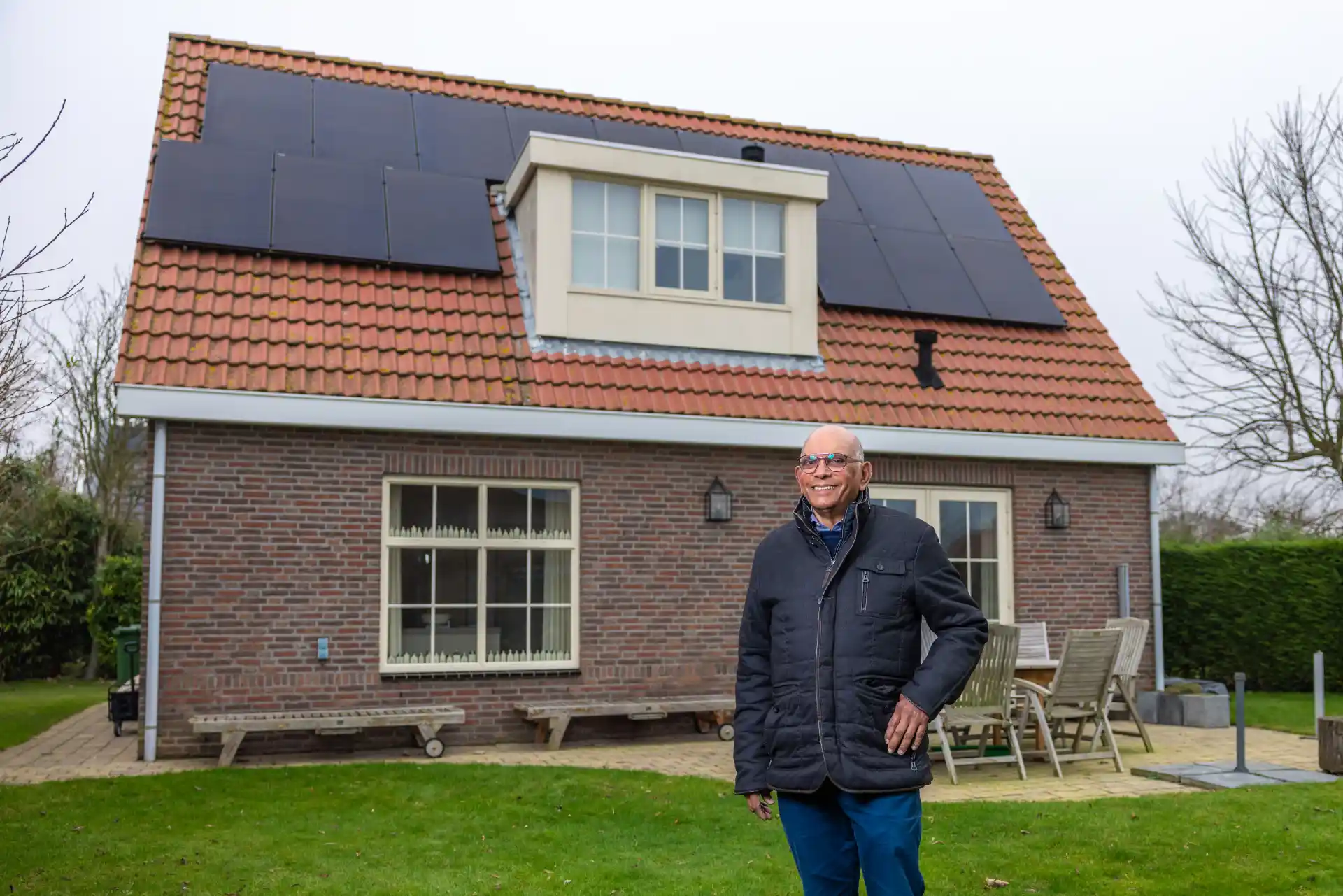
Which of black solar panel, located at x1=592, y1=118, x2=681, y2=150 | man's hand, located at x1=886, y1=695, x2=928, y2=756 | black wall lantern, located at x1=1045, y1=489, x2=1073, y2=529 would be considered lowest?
man's hand, located at x1=886, y1=695, x2=928, y2=756

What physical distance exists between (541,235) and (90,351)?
14003 mm

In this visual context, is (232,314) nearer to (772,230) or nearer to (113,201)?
(772,230)

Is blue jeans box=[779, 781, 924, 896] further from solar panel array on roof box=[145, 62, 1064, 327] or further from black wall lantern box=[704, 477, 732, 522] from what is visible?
solar panel array on roof box=[145, 62, 1064, 327]

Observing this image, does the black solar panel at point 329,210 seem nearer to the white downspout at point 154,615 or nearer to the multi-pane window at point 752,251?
the white downspout at point 154,615

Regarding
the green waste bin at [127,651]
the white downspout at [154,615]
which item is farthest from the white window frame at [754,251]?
the green waste bin at [127,651]

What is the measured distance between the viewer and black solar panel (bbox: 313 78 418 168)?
1284 cm

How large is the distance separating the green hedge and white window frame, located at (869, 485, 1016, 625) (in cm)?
437

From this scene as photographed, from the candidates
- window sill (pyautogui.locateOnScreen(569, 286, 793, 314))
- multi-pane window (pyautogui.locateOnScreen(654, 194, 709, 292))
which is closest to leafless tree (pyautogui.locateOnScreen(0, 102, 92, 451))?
window sill (pyautogui.locateOnScreen(569, 286, 793, 314))

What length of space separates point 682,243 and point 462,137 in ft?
10.0

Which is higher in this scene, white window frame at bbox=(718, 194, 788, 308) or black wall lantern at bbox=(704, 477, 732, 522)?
white window frame at bbox=(718, 194, 788, 308)

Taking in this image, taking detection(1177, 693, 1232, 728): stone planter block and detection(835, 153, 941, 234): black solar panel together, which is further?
detection(835, 153, 941, 234): black solar panel

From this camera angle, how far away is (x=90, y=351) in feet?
73.5

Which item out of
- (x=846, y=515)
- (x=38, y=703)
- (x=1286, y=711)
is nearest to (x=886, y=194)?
(x=1286, y=711)

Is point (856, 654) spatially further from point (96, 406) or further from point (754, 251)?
point (96, 406)
